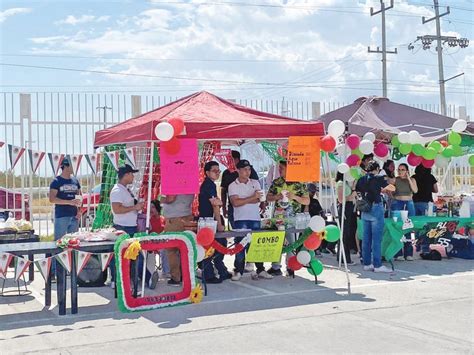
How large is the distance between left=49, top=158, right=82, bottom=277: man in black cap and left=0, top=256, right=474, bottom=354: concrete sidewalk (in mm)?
967

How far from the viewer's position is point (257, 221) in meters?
8.43

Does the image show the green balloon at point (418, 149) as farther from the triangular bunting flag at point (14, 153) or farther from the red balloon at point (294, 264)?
the triangular bunting flag at point (14, 153)

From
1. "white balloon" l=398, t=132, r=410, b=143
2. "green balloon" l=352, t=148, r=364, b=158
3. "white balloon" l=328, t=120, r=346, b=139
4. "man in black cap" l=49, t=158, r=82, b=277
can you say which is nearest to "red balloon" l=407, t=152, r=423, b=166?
"white balloon" l=398, t=132, r=410, b=143

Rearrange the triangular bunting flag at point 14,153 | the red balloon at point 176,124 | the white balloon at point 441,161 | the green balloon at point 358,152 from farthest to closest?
the white balloon at point 441,161 < the green balloon at point 358,152 < the triangular bunting flag at point 14,153 < the red balloon at point 176,124

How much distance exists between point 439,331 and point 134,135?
4142 millimetres

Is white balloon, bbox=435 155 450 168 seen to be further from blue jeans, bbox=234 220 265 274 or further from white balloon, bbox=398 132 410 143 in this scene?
blue jeans, bbox=234 220 265 274

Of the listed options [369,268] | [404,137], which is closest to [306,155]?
[369,268]

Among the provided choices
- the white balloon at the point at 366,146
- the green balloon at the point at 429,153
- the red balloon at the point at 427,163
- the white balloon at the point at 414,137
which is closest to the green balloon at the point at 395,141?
the white balloon at the point at 414,137

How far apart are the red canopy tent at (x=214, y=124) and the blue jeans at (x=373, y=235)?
6.27ft

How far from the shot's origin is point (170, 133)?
686cm

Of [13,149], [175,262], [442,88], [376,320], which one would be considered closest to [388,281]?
[376,320]

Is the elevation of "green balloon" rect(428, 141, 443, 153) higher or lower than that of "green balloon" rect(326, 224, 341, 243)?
higher

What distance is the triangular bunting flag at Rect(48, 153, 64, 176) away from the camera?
8523mm

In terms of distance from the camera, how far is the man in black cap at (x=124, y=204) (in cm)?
754
